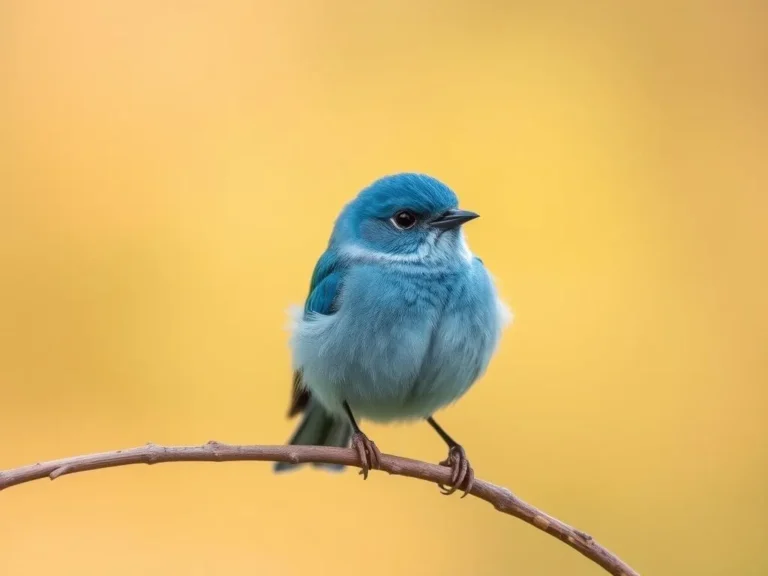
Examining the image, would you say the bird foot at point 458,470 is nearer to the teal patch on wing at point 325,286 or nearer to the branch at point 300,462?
the branch at point 300,462

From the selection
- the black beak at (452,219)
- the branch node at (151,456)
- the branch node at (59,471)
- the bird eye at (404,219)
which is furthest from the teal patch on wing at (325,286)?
the branch node at (59,471)

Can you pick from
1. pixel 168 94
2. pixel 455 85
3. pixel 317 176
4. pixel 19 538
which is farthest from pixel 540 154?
pixel 19 538

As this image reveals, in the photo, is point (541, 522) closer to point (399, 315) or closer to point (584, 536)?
point (584, 536)

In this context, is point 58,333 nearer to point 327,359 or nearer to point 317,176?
point 317,176

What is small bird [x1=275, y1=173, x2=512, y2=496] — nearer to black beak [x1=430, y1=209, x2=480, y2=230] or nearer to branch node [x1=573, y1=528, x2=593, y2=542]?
black beak [x1=430, y1=209, x2=480, y2=230]

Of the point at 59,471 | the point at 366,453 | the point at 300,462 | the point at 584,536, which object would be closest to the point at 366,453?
the point at 366,453

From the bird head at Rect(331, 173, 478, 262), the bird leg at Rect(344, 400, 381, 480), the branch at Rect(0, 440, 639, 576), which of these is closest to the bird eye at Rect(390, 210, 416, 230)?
the bird head at Rect(331, 173, 478, 262)

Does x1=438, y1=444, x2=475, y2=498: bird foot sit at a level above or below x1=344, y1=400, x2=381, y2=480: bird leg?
below
